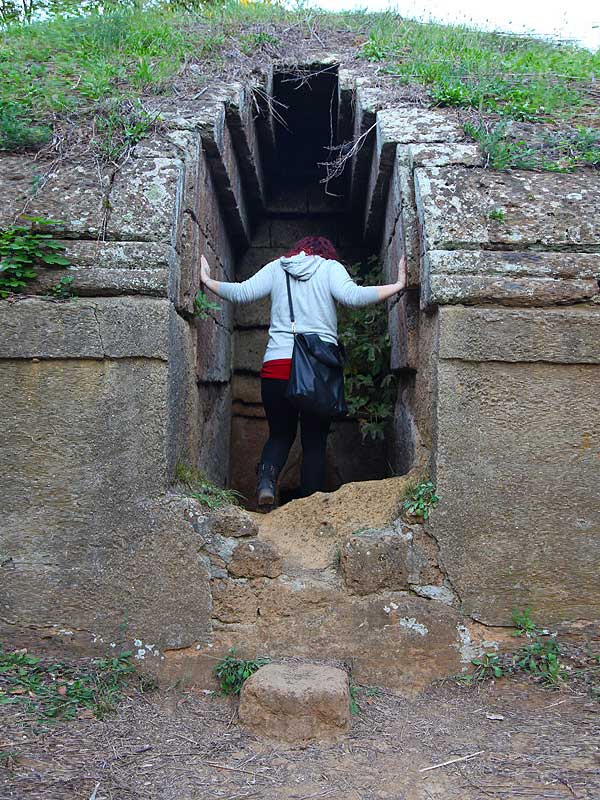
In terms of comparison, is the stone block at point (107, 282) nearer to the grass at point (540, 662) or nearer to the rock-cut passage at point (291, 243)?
the grass at point (540, 662)

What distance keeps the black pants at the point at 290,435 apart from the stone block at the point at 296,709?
149 cm

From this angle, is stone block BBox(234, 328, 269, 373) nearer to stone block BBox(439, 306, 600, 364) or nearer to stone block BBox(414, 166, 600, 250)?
stone block BBox(414, 166, 600, 250)

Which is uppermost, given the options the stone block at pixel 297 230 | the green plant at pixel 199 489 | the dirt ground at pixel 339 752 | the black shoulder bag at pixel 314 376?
the stone block at pixel 297 230

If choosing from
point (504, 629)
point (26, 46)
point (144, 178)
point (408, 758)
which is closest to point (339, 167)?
point (144, 178)

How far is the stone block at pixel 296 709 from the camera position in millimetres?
2555

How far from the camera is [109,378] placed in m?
3.02

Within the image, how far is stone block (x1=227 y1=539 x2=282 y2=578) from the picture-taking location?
3.08 metres

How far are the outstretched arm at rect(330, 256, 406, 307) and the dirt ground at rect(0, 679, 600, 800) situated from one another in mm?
1902

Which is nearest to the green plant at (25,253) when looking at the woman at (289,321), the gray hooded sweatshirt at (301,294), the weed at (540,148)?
the woman at (289,321)

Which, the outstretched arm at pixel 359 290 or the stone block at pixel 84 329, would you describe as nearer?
the stone block at pixel 84 329

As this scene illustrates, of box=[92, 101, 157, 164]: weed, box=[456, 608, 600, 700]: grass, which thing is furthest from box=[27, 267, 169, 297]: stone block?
box=[456, 608, 600, 700]: grass

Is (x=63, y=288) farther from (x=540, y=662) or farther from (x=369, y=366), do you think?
(x=540, y=662)

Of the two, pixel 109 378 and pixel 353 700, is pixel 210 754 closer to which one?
pixel 353 700

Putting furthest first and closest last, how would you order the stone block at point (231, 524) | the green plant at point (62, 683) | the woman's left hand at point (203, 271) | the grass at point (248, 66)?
1. the woman's left hand at point (203, 271)
2. the grass at point (248, 66)
3. the stone block at point (231, 524)
4. the green plant at point (62, 683)
